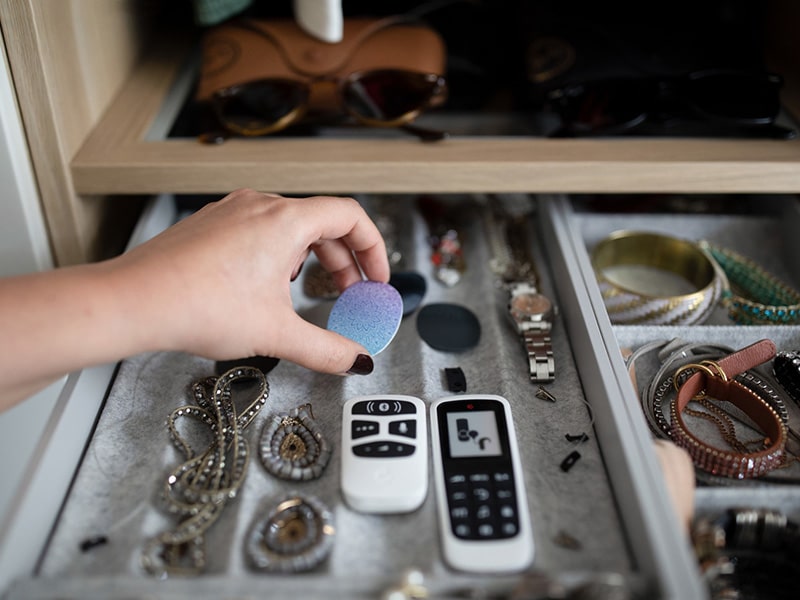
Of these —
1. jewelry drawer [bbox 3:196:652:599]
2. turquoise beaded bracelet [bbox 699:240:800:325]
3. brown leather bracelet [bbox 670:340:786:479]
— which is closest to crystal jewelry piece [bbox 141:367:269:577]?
jewelry drawer [bbox 3:196:652:599]

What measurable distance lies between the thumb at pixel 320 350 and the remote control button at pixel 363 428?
0.17ft

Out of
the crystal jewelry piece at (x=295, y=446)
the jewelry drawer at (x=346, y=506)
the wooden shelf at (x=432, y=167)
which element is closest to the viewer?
the jewelry drawer at (x=346, y=506)

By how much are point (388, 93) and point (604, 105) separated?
8.5 inches

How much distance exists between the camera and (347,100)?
744 millimetres

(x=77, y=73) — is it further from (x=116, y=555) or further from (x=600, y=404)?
(x=600, y=404)

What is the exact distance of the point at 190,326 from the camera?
49cm

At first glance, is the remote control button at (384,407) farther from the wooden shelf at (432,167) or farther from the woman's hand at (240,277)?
the wooden shelf at (432,167)

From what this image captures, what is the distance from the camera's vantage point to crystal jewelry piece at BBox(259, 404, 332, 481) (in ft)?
1.77

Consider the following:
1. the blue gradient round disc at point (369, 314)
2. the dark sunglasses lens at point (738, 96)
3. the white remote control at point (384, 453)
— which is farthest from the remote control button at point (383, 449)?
the dark sunglasses lens at point (738, 96)

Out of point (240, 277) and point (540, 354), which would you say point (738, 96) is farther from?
point (240, 277)

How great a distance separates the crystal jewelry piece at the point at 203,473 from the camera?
487mm

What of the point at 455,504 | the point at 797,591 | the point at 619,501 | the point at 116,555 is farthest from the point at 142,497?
the point at 797,591

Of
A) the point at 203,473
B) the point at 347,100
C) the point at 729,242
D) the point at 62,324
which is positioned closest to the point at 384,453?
the point at 203,473

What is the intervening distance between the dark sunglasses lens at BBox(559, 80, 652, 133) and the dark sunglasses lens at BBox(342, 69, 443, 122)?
13 centimetres
